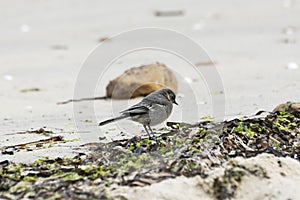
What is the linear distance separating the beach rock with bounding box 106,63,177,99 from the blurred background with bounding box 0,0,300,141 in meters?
0.44

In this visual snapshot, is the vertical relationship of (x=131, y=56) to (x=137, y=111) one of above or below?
above

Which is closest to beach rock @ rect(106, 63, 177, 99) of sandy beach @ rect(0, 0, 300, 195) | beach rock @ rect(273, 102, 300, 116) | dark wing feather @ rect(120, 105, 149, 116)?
sandy beach @ rect(0, 0, 300, 195)

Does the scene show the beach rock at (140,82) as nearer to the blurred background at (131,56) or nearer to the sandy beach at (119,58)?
the sandy beach at (119,58)

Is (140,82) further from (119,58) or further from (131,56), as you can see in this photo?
(131,56)

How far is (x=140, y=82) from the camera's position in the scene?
5.80 metres

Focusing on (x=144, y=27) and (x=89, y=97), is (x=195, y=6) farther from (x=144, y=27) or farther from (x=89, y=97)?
(x=89, y=97)

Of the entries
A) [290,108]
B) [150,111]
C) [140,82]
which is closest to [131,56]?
[140,82]

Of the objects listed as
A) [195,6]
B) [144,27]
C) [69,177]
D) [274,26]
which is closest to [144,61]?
[144,27]

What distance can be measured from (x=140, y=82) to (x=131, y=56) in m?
1.76

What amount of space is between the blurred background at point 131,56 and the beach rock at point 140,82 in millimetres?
440

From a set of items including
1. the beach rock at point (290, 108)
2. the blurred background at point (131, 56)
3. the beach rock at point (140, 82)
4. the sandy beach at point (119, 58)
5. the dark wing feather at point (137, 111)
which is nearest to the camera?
the dark wing feather at point (137, 111)

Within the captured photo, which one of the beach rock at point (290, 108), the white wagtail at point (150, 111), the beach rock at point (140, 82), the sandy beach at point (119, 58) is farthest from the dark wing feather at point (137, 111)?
the beach rock at point (140, 82)

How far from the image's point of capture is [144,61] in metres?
7.24

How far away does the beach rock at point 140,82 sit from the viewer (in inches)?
226
